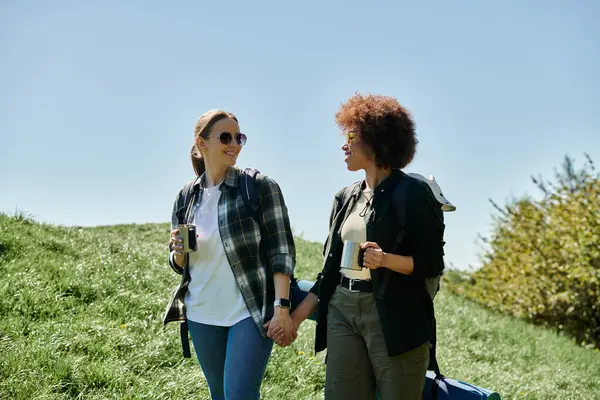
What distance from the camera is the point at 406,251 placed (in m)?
3.06

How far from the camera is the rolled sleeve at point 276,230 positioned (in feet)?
10.6

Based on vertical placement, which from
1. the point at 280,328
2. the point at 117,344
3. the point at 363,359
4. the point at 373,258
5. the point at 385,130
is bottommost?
the point at 117,344

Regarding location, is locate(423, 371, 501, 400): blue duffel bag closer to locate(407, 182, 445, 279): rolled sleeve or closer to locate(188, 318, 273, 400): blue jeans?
locate(407, 182, 445, 279): rolled sleeve

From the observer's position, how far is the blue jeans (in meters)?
3.09

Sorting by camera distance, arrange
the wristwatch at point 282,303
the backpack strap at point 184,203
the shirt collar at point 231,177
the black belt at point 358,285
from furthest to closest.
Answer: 1. the backpack strap at point 184,203
2. the shirt collar at point 231,177
3. the wristwatch at point 282,303
4. the black belt at point 358,285

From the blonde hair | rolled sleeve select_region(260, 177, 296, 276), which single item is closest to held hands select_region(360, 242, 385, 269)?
rolled sleeve select_region(260, 177, 296, 276)

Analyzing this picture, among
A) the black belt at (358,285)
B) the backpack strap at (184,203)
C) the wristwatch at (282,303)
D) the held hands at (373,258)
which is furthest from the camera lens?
the backpack strap at (184,203)

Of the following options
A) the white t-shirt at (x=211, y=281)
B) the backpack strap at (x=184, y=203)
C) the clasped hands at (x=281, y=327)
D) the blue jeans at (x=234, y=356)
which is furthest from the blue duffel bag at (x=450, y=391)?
the backpack strap at (x=184, y=203)

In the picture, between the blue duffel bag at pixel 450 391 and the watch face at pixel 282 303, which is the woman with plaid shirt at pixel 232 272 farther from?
the blue duffel bag at pixel 450 391

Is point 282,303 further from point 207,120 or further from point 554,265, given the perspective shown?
point 554,265

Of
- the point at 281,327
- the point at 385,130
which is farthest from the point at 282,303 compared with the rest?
the point at 385,130

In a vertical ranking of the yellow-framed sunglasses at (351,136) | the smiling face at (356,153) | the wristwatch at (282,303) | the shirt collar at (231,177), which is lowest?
the wristwatch at (282,303)

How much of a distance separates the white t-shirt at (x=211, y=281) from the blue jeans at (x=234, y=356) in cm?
6

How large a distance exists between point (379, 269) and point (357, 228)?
10.6 inches
